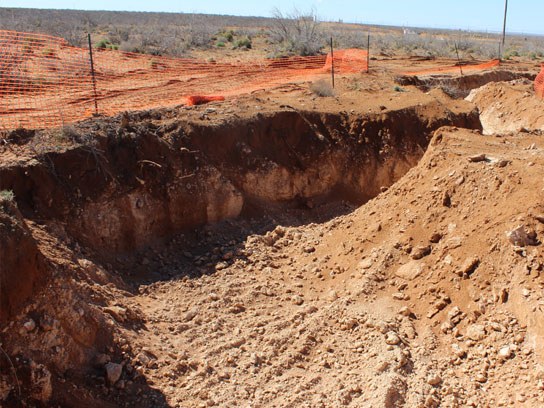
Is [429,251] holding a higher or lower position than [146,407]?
higher

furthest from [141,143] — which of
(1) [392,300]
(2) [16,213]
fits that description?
(1) [392,300]

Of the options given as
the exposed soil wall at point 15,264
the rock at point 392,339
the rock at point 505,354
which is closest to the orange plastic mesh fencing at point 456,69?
the rock at point 392,339

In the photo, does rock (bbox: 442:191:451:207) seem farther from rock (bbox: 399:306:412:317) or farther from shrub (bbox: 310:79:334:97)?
shrub (bbox: 310:79:334:97)

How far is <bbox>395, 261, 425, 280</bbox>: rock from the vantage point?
7.42 m

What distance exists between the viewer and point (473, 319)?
6.58 metres

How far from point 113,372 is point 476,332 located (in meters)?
3.80

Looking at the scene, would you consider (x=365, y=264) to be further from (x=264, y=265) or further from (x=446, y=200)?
(x=264, y=265)

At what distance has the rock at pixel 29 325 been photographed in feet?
18.1

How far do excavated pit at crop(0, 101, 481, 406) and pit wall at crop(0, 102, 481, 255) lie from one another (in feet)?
0.06

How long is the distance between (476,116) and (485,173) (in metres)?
5.35

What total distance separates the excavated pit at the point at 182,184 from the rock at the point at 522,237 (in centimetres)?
392

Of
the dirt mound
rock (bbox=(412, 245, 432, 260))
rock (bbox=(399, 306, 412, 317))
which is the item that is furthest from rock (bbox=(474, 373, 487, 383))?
the dirt mound

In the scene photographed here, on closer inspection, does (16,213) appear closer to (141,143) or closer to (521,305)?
(141,143)

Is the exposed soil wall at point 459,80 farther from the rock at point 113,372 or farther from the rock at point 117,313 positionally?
the rock at point 113,372
